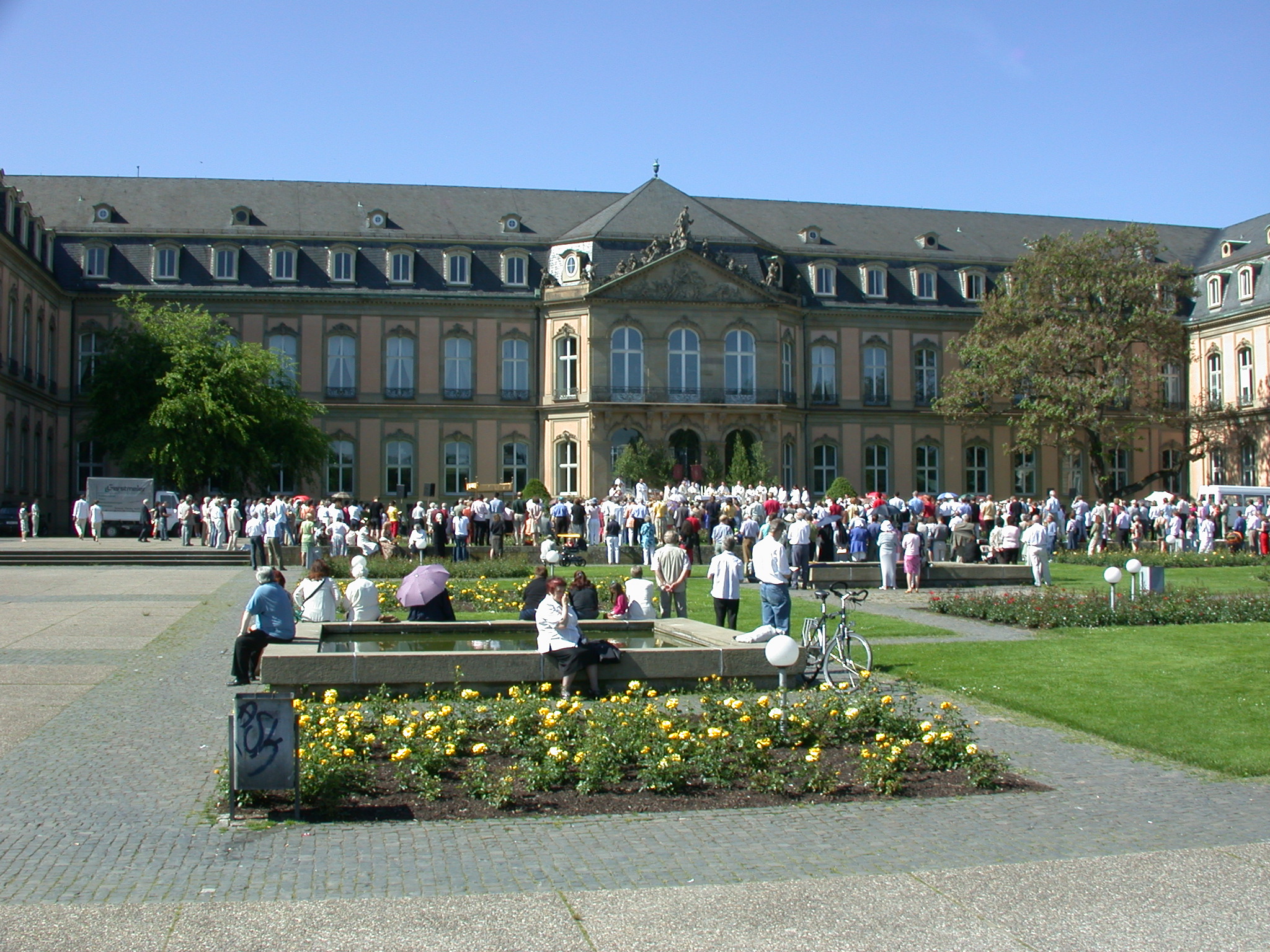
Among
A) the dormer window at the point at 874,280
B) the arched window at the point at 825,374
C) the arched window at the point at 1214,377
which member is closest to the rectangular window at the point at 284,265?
the arched window at the point at 825,374

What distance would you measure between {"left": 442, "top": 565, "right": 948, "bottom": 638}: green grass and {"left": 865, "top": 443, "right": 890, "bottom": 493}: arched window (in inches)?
1369

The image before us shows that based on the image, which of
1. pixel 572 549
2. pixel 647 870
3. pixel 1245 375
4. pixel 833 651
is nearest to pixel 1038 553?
pixel 572 549

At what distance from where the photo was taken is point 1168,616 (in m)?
20.7

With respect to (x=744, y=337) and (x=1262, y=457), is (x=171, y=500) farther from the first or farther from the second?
(x=1262, y=457)

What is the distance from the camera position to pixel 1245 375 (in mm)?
60938

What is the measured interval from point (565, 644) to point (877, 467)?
50.9 m

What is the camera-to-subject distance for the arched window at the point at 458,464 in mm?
59250

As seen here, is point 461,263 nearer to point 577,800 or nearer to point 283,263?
point 283,263

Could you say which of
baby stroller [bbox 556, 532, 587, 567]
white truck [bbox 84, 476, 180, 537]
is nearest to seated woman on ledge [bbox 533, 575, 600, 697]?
baby stroller [bbox 556, 532, 587, 567]

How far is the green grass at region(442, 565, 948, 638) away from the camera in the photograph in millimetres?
19375

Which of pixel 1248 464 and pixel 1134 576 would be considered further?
pixel 1248 464

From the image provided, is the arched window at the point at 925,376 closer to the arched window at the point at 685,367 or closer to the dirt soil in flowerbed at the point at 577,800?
the arched window at the point at 685,367

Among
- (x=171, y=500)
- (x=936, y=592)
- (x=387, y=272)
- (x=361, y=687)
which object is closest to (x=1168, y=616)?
(x=936, y=592)

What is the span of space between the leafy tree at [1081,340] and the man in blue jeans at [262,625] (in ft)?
141
